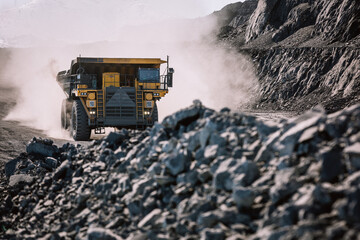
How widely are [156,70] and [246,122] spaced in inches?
393

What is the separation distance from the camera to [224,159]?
6090 mm

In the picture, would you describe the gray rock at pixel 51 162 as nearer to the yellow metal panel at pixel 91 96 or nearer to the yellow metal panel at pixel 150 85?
the yellow metal panel at pixel 91 96

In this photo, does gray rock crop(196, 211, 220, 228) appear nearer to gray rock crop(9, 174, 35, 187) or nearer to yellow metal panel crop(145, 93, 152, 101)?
gray rock crop(9, 174, 35, 187)

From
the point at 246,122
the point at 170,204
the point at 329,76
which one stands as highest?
the point at 329,76

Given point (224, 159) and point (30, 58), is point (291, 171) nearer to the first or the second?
point (224, 159)

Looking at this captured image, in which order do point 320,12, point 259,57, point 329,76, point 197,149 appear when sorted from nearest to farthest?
point 197,149 < point 329,76 < point 320,12 < point 259,57

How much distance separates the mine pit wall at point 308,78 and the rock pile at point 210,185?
19.8 meters

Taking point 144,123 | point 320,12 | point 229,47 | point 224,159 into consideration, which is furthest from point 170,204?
point 229,47

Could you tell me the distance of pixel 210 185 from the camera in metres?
6.01

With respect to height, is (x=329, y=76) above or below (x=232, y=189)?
above

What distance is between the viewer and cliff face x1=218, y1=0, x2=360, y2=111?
30.3 metres

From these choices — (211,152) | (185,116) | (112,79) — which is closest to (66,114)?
(112,79)

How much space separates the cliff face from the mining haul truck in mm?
13315

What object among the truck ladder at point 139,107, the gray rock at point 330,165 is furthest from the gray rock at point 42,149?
the gray rock at point 330,165
